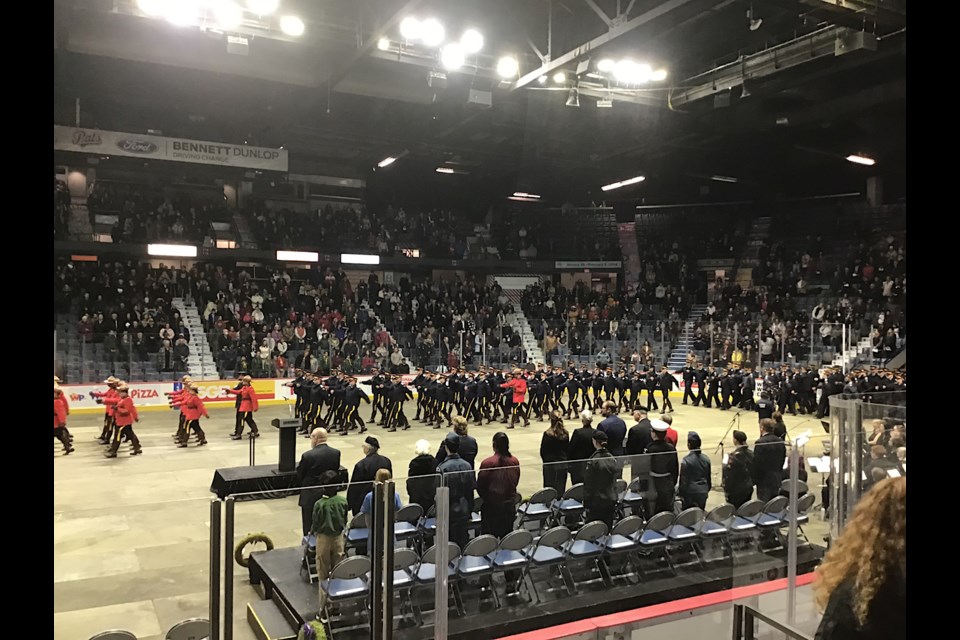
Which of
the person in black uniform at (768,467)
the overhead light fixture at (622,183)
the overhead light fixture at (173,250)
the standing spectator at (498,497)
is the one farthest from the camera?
the overhead light fixture at (622,183)

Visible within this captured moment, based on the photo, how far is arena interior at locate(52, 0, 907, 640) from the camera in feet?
16.2

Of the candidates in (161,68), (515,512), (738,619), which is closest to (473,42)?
(161,68)

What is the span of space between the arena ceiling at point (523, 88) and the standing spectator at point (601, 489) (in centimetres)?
351

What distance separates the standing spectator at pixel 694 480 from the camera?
22.1ft

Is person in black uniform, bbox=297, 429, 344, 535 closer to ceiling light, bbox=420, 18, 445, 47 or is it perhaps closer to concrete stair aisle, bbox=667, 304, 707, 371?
ceiling light, bbox=420, 18, 445, 47

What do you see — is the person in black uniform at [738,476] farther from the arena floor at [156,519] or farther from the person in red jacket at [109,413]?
the person in red jacket at [109,413]

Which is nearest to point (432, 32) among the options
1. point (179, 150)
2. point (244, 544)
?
point (244, 544)

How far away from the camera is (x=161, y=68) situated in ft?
46.3

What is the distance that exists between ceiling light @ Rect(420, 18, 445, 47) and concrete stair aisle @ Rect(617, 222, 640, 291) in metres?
18.0

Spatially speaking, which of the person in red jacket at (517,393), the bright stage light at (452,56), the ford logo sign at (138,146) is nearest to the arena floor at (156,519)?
the person in red jacket at (517,393)

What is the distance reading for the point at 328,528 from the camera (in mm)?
5090

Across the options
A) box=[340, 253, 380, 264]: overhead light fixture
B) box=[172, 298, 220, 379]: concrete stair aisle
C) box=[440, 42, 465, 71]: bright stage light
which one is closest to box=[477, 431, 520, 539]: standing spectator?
box=[440, 42, 465, 71]: bright stage light
